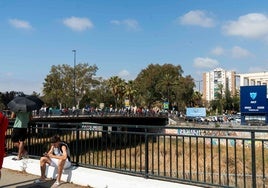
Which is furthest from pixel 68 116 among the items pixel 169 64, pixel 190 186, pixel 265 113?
pixel 169 64

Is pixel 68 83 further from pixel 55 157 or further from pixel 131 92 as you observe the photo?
pixel 55 157

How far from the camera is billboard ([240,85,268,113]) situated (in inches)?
2090

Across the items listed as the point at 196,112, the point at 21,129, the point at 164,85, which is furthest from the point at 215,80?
the point at 21,129

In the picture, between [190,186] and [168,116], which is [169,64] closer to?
[168,116]

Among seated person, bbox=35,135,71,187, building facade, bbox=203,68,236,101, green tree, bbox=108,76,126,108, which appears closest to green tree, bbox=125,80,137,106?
green tree, bbox=108,76,126,108

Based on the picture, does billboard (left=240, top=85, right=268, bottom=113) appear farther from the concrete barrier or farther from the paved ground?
the paved ground

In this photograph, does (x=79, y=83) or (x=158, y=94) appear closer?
(x=79, y=83)

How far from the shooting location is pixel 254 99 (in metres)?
53.8

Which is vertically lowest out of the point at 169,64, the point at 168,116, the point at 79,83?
the point at 168,116

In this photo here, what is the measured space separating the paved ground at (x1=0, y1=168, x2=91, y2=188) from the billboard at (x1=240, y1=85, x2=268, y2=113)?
48.9 metres

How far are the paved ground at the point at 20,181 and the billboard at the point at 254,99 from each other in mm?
48935

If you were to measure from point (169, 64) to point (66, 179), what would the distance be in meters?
96.6

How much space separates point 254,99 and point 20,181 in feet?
164

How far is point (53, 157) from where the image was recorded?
7711 mm
